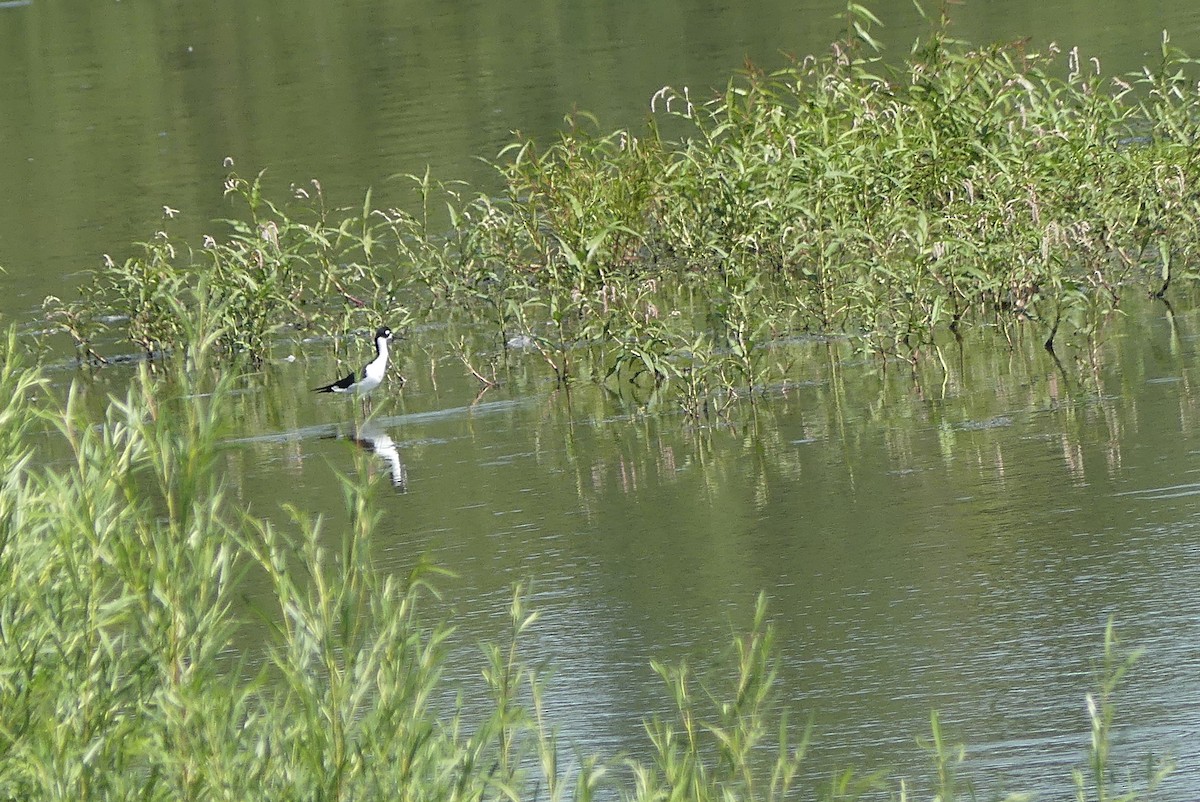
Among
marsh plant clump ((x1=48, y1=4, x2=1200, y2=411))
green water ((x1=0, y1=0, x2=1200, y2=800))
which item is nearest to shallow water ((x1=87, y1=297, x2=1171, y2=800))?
green water ((x1=0, y1=0, x2=1200, y2=800))

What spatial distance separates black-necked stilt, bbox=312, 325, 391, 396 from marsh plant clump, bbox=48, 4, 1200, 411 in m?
0.46

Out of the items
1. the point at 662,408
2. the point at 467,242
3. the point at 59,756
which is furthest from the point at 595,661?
the point at 467,242

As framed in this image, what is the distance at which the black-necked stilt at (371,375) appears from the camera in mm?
11164

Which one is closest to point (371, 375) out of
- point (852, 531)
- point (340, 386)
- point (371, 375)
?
point (371, 375)

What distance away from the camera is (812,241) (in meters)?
11.9

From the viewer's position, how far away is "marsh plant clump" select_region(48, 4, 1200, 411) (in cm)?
1075

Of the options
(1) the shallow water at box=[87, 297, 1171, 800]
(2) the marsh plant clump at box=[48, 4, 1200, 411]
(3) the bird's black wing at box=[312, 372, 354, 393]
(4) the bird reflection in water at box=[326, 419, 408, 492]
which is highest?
(2) the marsh plant clump at box=[48, 4, 1200, 411]

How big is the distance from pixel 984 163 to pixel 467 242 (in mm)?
3328

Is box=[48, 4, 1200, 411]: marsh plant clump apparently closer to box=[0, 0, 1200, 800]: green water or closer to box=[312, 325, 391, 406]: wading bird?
box=[0, 0, 1200, 800]: green water

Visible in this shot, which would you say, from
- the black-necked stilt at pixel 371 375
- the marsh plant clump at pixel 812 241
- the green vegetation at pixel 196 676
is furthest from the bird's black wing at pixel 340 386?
the green vegetation at pixel 196 676

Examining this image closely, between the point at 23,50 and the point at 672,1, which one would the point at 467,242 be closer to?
the point at 672,1

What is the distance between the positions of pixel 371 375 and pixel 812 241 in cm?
269

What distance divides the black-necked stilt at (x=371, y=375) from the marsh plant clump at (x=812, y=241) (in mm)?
463

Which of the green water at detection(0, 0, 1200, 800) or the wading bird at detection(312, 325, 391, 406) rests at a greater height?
the wading bird at detection(312, 325, 391, 406)
